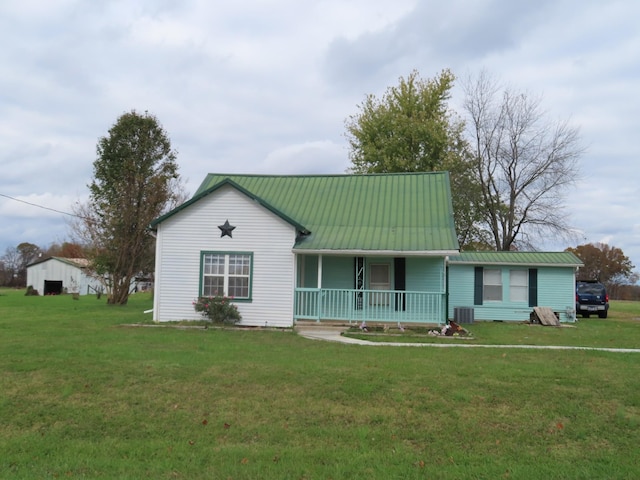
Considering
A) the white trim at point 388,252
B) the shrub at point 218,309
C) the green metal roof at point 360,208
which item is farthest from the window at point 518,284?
the shrub at point 218,309

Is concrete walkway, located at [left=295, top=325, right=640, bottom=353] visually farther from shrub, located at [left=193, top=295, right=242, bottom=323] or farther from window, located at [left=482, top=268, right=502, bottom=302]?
window, located at [left=482, top=268, right=502, bottom=302]

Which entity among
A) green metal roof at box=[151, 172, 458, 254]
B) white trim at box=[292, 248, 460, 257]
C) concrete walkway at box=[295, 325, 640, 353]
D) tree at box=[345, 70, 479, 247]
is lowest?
concrete walkway at box=[295, 325, 640, 353]

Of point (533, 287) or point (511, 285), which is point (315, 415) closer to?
point (511, 285)

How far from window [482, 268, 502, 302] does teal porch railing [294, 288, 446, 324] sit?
224 inches

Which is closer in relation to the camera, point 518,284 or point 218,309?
point 218,309

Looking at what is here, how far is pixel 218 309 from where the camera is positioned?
627 inches

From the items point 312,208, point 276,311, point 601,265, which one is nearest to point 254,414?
point 276,311

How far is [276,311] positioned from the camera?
16.2 meters

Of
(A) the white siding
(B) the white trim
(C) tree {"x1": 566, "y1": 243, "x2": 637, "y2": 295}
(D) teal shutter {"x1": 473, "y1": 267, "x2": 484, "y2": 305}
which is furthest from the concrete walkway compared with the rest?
(C) tree {"x1": 566, "y1": 243, "x2": 637, "y2": 295}

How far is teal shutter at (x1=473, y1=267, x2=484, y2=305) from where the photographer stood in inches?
813

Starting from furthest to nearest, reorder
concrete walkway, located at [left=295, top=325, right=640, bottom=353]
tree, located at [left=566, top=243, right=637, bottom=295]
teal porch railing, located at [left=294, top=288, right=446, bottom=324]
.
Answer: tree, located at [left=566, top=243, right=637, bottom=295] → teal porch railing, located at [left=294, top=288, right=446, bottom=324] → concrete walkway, located at [left=295, top=325, right=640, bottom=353]

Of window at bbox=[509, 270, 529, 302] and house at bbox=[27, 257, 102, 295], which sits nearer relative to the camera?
window at bbox=[509, 270, 529, 302]

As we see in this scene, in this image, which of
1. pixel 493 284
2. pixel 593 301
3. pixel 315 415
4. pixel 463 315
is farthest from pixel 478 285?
pixel 315 415

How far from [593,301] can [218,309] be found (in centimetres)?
1829
